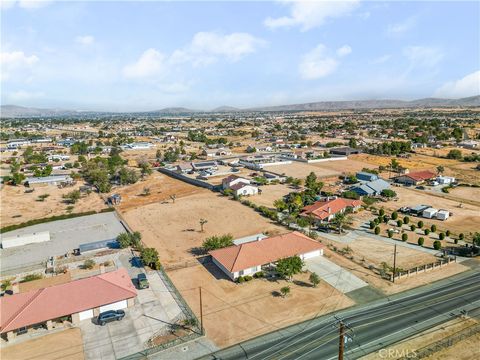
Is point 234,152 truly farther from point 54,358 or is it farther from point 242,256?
point 54,358

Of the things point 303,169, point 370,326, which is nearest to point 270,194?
point 303,169

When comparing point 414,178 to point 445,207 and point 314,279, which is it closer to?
→ point 445,207

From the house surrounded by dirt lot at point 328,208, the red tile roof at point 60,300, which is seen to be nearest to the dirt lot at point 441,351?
the red tile roof at point 60,300

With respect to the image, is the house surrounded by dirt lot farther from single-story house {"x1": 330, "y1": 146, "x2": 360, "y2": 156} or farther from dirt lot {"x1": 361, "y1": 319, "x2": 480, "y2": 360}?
single-story house {"x1": 330, "y1": 146, "x2": 360, "y2": 156}

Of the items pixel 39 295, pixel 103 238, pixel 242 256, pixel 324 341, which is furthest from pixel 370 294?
pixel 103 238

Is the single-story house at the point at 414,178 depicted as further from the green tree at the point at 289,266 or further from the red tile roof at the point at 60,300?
the red tile roof at the point at 60,300

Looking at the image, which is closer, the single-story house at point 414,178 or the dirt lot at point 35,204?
the dirt lot at point 35,204

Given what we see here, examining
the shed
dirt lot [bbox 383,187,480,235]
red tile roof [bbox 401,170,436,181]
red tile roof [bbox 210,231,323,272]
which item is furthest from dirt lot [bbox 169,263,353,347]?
red tile roof [bbox 401,170,436,181]
